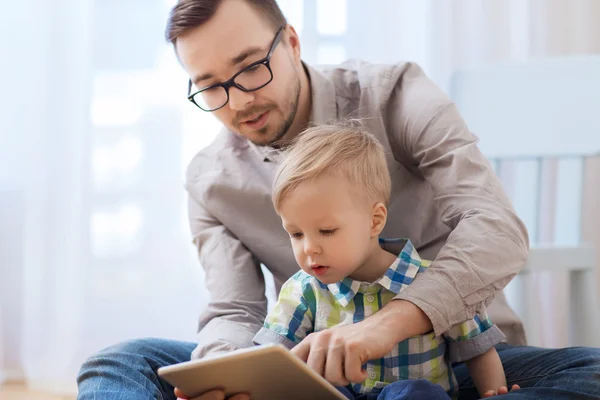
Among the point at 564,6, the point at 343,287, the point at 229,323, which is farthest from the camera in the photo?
the point at 564,6

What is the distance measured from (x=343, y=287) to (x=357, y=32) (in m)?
1.21

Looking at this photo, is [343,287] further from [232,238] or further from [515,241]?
[232,238]

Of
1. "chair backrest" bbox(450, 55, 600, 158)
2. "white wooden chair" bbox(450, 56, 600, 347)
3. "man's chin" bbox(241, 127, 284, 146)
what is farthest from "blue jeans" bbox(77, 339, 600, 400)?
"chair backrest" bbox(450, 55, 600, 158)

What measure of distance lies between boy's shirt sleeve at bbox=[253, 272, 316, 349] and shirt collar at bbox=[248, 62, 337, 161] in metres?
0.32

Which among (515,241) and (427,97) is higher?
(427,97)

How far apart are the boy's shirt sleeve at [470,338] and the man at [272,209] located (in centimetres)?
5

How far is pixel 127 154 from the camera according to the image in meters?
2.35

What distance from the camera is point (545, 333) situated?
89.0 inches

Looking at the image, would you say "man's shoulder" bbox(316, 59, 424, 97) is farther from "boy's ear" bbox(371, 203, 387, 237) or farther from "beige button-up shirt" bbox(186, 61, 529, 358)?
"boy's ear" bbox(371, 203, 387, 237)

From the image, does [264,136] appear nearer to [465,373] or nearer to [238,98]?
[238,98]

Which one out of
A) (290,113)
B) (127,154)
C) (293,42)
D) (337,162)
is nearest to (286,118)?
(290,113)

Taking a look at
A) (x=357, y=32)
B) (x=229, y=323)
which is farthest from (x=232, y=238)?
(x=357, y=32)

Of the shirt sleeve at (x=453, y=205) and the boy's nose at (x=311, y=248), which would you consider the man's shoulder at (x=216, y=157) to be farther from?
the boy's nose at (x=311, y=248)

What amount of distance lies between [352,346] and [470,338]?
27cm
